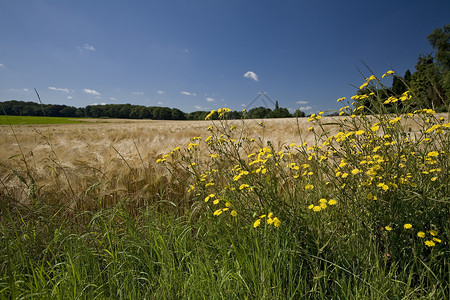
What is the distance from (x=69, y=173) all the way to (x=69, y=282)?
4.85 feet

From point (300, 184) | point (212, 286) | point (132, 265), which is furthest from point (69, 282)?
point (300, 184)

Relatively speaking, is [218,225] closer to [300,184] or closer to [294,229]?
[294,229]

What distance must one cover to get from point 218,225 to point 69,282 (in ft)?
3.48

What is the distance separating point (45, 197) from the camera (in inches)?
95.2

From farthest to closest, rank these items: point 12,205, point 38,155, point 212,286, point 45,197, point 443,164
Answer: point 38,155, point 45,197, point 12,205, point 443,164, point 212,286

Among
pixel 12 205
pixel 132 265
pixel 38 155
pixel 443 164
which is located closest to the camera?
pixel 443 164

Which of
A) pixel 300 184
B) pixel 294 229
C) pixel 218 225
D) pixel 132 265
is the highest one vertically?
pixel 300 184

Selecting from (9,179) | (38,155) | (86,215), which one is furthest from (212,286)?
(38,155)

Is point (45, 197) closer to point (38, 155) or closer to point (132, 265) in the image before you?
point (38, 155)

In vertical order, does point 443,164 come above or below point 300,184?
above

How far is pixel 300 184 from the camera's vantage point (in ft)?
5.84

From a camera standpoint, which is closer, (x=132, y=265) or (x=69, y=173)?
(x=132, y=265)

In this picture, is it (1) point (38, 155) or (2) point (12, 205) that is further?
(1) point (38, 155)

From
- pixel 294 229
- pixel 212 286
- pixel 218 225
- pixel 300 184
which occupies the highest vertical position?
pixel 300 184
